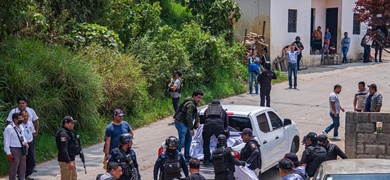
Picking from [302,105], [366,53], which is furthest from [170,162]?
[366,53]

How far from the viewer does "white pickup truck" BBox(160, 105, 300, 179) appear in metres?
11.5

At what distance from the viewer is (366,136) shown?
13766mm

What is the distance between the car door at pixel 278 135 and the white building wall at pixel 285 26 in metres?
14.1

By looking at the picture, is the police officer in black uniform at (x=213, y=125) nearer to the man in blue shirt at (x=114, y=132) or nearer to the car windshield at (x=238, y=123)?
the car windshield at (x=238, y=123)

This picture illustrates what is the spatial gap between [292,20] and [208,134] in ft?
58.3

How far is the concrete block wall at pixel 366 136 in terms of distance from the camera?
13.6 meters

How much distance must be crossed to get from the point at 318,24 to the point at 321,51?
1597 mm

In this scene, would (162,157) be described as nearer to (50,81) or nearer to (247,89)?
(50,81)

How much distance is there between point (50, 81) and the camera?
15.0 metres

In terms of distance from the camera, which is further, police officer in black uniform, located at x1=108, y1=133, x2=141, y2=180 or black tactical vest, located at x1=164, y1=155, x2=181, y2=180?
black tactical vest, located at x1=164, y1=155, x2=181, y2=180

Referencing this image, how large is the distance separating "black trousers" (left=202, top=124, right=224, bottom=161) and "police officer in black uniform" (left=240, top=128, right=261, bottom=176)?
0.82 meters

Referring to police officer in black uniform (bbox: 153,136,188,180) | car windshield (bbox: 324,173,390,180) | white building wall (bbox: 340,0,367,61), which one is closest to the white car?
car windshield (bbox: 324,173,390,180)

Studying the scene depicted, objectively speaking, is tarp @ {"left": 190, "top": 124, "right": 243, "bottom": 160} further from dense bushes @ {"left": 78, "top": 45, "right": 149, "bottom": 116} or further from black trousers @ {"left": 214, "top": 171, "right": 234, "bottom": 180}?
dense bushes @ {"left": 78, "top": 45, "right": 149, "bottom": 116}

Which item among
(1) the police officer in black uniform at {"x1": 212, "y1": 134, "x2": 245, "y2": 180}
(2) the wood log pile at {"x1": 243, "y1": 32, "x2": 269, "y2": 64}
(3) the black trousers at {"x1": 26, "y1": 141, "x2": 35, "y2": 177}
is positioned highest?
(2) the wood log pile at {"x1": 243, "y1": 32, "x2": 269, "y2": 64}
